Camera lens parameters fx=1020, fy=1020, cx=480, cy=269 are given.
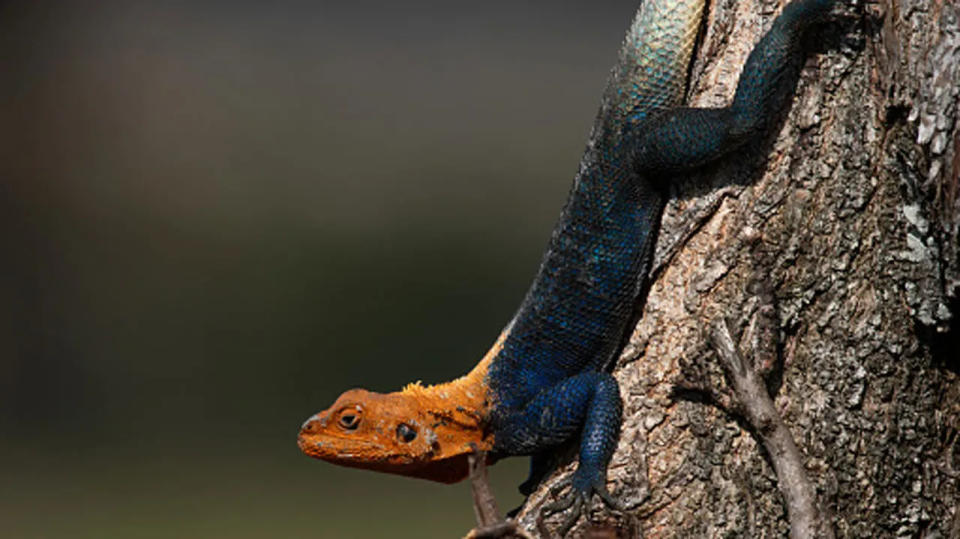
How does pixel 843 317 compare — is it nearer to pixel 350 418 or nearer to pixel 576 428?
pixel 576 428

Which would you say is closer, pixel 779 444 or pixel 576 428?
pixel 779 444

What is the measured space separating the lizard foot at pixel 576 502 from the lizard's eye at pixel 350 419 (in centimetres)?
57

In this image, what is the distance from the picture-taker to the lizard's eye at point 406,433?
8.78 ft

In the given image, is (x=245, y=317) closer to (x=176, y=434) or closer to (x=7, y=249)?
(x=176, y=434)

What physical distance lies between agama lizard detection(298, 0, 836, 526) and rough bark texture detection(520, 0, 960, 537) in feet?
0.66

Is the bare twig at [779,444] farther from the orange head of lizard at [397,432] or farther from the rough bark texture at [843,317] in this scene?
the orange head of lizard at [397,432]

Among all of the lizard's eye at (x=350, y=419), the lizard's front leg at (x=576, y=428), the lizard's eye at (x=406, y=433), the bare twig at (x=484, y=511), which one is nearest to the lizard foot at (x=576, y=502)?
the lizard's front leg at (x=576, y=428)

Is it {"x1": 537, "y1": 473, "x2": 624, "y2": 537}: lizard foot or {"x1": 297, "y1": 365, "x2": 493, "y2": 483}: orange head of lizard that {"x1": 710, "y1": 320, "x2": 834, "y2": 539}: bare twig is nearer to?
{"x1": 537, "y1": 473, "x2": 624, "y2": 537}: lizard foot

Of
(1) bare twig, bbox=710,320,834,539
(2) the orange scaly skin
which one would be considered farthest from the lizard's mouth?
(1) bare twig, bbox=710,320,834,539

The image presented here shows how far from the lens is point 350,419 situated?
2674mm

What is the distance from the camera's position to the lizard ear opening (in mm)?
2666

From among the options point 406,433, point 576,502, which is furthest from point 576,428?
point 406,433

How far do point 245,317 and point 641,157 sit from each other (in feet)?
18.2

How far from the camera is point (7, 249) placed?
7977 millimetres
